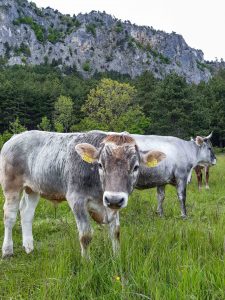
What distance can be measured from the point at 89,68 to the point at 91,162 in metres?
177

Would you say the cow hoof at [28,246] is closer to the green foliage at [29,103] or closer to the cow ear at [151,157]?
the cow ear at [151,157]

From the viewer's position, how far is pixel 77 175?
491 centimetres

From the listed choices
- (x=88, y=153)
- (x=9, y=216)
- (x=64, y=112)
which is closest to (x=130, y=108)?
(x=64, y=112)

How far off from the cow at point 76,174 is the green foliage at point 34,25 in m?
189

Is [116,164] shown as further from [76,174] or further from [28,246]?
[28,246]

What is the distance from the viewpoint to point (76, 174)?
492cm

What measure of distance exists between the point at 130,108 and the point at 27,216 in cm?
5035

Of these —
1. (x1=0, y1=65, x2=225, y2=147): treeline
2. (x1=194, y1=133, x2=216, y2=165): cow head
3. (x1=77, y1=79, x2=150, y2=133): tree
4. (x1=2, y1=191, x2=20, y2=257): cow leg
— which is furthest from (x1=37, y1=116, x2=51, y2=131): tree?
(x1=2, y1=191, x2=20, y2=257): cow leg

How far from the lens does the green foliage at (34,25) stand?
186 meters

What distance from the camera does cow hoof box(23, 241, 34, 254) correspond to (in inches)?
233

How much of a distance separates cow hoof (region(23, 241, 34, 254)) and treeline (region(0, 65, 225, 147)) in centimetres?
3470

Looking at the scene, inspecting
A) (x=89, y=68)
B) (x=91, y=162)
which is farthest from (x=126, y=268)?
(x=89, y=68)

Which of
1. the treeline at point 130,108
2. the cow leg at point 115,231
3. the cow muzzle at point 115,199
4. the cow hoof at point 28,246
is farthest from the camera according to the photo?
the treeline at point 130,108

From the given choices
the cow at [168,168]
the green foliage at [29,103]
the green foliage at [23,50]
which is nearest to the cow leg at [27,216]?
the cow at [168,168]
